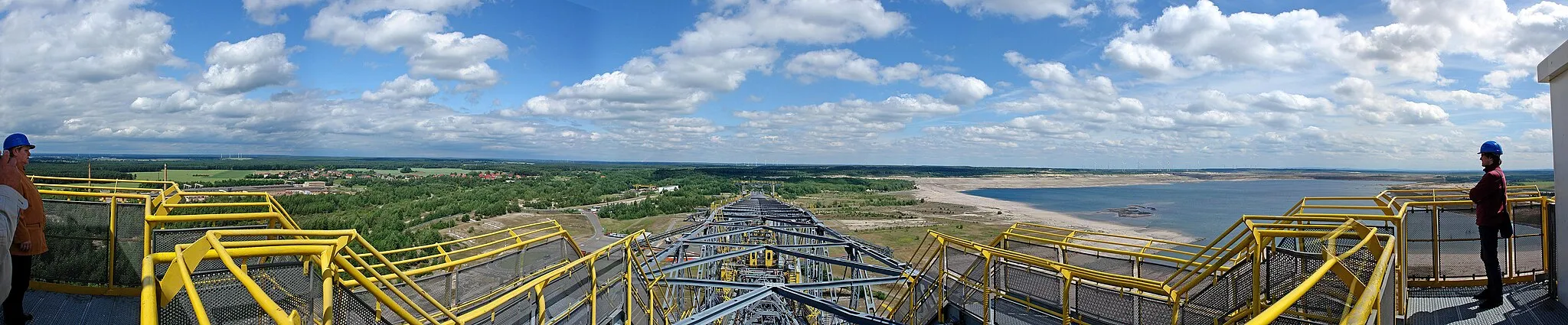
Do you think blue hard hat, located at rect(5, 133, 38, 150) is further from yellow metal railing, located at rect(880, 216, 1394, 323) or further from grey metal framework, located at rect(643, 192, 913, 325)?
yellow metal railing, located at rect(880, 216, 1394, 323)

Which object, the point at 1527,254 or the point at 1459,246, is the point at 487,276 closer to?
the point at 1459,246

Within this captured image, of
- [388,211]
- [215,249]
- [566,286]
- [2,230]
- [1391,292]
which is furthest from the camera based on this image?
[388,211]

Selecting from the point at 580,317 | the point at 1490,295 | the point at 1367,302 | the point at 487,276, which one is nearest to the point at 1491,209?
the point at 1490,295

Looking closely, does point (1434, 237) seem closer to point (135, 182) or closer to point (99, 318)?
point (99, 318)

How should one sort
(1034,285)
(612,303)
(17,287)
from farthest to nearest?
(612,303), (1034,285), (17,287)

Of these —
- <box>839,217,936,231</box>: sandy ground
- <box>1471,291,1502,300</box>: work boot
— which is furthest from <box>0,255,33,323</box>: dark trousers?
<box>839,217,936,231</box>: sandy ground

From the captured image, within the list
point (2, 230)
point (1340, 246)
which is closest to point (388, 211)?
point (2, 230)
